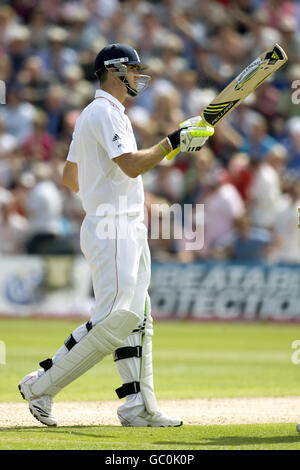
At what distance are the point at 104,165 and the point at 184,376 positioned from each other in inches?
156

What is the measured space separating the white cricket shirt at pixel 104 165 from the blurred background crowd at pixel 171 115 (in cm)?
879

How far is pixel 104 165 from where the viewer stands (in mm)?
6074

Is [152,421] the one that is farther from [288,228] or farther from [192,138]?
[288,228]

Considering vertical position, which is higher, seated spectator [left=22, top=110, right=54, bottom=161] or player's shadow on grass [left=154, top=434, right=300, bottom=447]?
seated spectator [left=22, top=110, right=54, bottom=161]

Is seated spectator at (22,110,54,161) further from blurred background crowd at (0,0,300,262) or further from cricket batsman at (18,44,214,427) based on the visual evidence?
cricket batsman at (18,44,214,427)

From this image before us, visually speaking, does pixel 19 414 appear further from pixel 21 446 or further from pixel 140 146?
pixel 140 146

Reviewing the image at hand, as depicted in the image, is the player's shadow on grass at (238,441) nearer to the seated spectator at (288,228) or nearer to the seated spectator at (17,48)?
the seated spectator at (288,228)


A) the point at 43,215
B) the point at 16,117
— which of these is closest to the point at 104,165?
the point at 43,215

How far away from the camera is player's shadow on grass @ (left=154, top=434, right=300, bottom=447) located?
17.3ft

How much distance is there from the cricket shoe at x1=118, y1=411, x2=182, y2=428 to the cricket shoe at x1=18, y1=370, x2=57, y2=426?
18.8 inches

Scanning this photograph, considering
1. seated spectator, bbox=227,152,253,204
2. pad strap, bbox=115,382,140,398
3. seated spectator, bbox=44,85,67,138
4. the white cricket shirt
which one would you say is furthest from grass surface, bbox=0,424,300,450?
seated spectator, bbox=44,85,67,138
